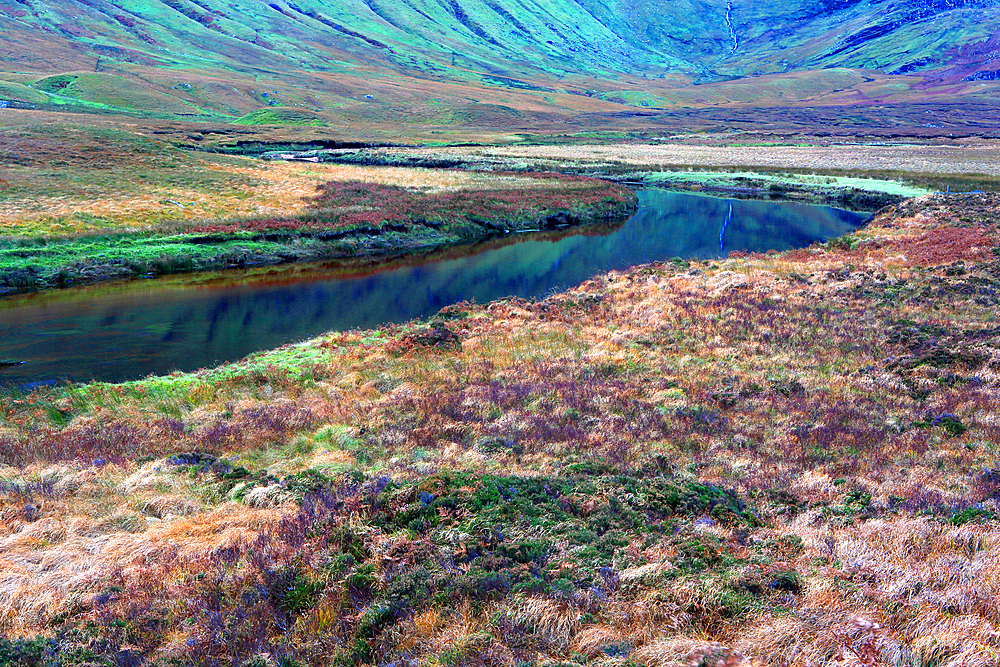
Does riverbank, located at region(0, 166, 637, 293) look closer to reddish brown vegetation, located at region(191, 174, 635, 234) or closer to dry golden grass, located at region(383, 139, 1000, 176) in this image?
reddish brown vegetation, located at region(191, 174, 635, 234)

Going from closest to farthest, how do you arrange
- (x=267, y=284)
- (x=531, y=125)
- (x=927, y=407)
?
(x=927, y=407) → (x=267, y=284) → (x=531, y=125)

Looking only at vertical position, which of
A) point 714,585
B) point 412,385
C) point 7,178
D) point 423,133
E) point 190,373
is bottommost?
point 190,373

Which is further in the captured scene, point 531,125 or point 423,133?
point 531,125

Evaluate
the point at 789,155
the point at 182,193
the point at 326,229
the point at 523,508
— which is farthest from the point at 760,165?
the point at 523,508

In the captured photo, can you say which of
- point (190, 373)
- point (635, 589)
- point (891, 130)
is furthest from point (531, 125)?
point (635, 589)

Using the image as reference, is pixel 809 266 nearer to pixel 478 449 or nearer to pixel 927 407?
pixel 927 407

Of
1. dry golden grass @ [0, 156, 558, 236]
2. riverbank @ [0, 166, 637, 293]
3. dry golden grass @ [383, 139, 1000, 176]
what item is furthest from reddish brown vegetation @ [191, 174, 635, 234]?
dry golden grass @ [383, 139, 1000, 176]
